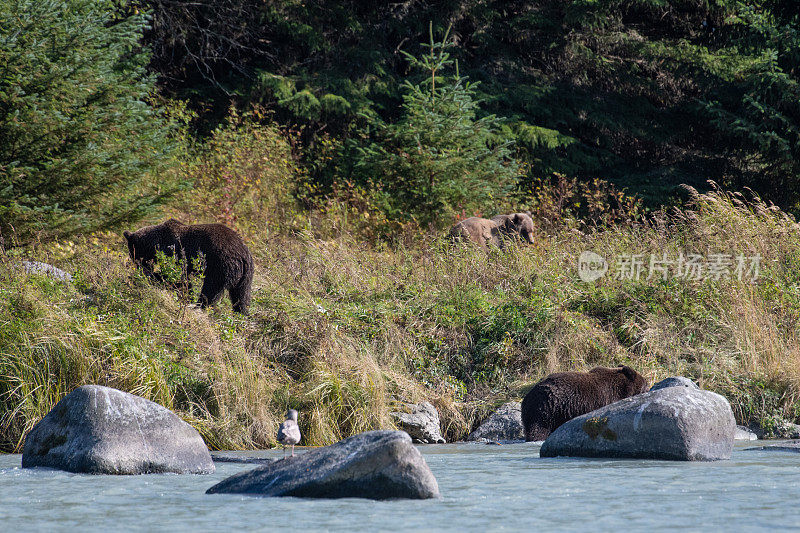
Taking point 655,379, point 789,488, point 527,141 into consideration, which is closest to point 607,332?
point 655,379

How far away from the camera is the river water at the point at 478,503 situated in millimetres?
4898

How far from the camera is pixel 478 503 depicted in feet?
18.2

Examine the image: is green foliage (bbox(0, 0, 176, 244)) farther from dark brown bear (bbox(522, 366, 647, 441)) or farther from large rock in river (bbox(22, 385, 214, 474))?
dark brown bear (bbox(522, 366, 647, 441))

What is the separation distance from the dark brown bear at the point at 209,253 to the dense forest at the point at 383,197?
0.29 m

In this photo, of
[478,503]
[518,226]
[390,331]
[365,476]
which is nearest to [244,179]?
[518,226]

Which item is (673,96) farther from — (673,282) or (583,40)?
(673,282)

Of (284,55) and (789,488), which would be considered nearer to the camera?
(789,488)

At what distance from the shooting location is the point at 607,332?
11516 millimetres

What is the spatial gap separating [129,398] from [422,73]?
16.8 meters

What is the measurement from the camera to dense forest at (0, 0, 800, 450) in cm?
957

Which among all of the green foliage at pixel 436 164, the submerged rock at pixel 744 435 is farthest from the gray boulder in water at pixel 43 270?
the submerged rock at pixel 744 435

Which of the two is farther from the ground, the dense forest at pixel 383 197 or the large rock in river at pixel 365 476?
the dense forest at pixel 383 197

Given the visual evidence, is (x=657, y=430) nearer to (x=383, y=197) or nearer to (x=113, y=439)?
(x=113, y=439)

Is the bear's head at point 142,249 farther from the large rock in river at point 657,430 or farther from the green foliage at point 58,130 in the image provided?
the large rock in river at point 657,430
